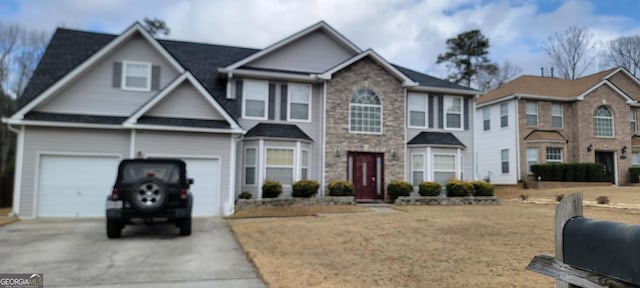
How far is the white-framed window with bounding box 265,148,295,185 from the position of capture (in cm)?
1705

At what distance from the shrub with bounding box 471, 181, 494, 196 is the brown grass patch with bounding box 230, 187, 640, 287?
558 cm

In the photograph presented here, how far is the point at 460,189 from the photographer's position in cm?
1823

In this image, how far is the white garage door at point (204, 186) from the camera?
14891 mm

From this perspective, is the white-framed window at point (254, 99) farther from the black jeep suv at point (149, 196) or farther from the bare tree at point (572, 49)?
the bare tree at point (572, 49)

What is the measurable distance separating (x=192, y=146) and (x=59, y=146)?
4.14 metres

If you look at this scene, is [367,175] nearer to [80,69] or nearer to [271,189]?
[271,189]

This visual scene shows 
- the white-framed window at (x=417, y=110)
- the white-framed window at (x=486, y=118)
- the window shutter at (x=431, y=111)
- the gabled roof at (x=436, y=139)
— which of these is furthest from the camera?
the white-framed window at (x=486, y=118)

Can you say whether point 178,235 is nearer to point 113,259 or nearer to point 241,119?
point 113,259

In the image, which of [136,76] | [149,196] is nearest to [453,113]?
[136,76]

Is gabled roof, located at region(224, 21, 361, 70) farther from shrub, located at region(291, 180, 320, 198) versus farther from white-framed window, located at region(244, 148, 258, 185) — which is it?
shrub, located at region(291, 180, 320, 198)

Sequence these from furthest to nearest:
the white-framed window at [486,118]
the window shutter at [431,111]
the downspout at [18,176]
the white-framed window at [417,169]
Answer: the white-framed window at [486,118] < the window shutter at [431,111] < the white-framed window at [417,169] < the downspout at [18,176]

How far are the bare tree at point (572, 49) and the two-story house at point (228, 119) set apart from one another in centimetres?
969

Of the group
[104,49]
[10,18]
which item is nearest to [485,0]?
[104,49]

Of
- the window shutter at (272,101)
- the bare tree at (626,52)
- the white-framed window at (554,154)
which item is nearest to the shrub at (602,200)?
the bare tree at (626,52)
